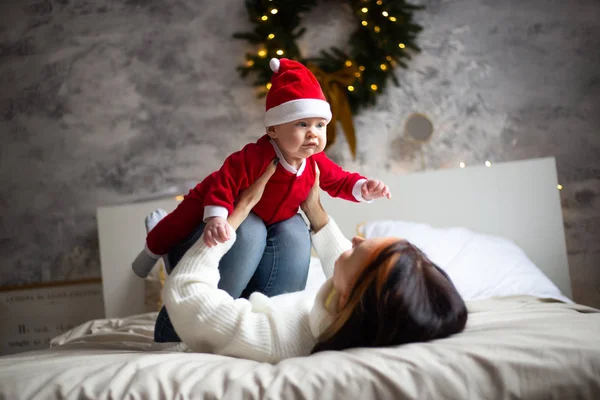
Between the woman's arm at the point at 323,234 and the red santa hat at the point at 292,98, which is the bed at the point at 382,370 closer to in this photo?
the woman's arm at the point at 323,234

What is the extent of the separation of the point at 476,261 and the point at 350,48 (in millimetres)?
1356

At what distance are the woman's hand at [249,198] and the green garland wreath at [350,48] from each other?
5.61 ft

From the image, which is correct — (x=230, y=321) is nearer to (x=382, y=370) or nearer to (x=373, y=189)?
(x=382, y=370)

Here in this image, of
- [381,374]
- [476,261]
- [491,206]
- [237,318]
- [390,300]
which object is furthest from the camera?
[491,206]

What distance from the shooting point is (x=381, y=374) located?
76cm

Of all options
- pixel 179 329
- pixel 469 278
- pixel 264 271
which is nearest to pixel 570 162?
pixel 469 278

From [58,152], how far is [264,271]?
2.18m

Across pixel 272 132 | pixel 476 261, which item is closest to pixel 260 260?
pixel 272 132

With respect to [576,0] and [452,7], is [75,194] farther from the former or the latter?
[576,0]

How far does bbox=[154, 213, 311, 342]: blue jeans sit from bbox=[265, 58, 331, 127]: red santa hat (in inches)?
9.1

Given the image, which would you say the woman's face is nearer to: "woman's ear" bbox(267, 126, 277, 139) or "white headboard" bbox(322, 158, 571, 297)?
"woman's ear" bbox(267, 126, 277, 139)

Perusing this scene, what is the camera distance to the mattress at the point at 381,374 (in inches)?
29.3

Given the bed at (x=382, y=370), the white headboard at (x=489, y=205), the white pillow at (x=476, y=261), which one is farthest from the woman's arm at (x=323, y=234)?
the white headboard at (x=489, y=205)

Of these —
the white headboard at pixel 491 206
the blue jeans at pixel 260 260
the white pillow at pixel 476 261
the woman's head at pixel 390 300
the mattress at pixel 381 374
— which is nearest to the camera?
the mattress at pixel 381 374
